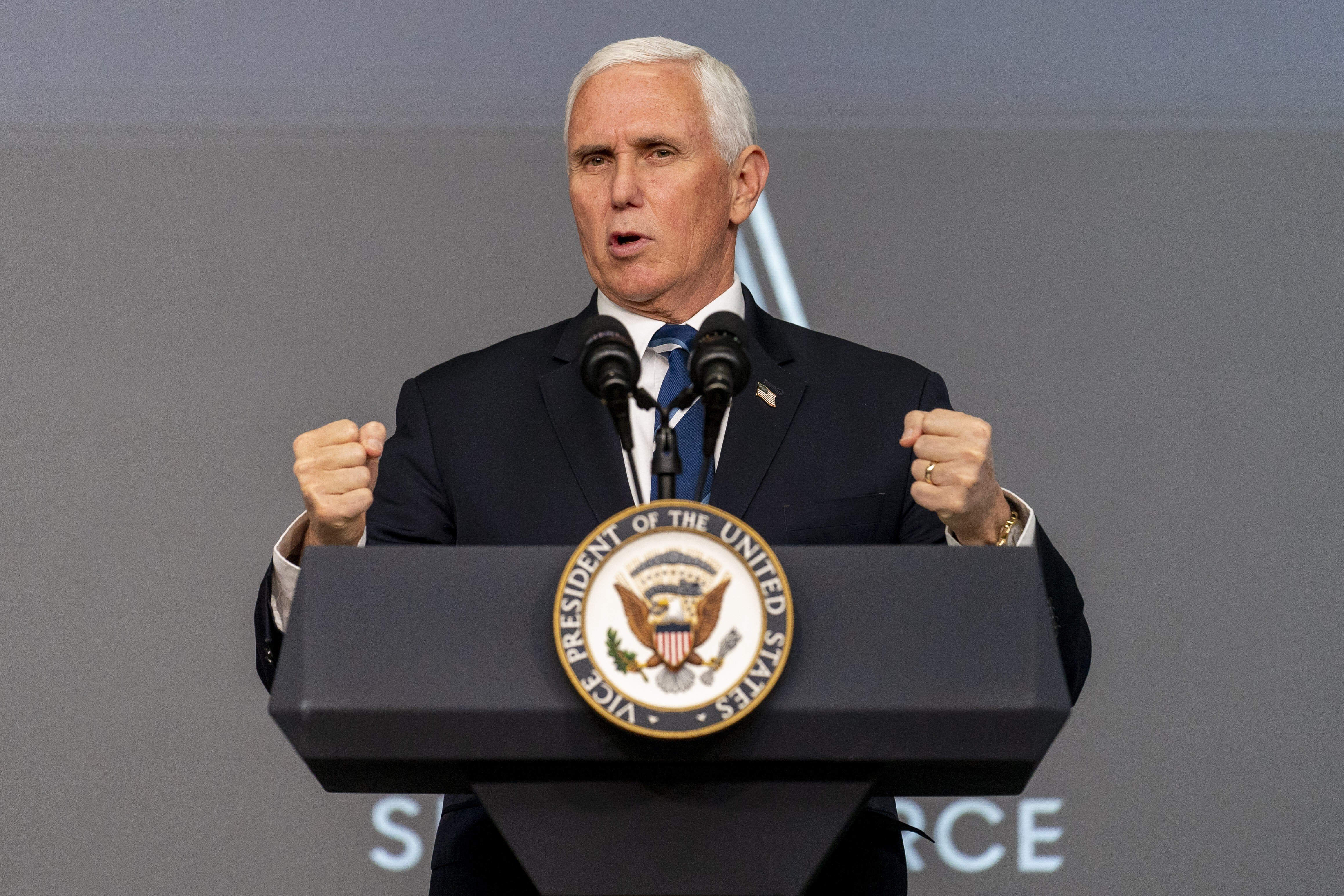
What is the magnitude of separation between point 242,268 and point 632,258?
3.83ft

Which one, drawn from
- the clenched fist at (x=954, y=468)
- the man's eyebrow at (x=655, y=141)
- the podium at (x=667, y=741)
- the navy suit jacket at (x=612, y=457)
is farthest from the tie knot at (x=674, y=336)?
the podium at (x=667, y=741)

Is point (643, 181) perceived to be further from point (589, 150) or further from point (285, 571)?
point (285, 571)

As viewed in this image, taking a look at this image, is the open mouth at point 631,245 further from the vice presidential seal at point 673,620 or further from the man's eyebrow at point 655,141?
the vice presidential seal at point 673,620

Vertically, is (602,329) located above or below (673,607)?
above

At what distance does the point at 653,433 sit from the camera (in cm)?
185

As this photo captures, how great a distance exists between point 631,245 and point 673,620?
1.05m

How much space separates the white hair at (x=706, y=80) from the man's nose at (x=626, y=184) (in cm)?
13

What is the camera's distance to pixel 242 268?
9.28 ft

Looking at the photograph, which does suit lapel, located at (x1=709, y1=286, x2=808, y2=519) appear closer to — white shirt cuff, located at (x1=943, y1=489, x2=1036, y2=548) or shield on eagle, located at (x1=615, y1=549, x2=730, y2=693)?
white shirt cuff, located at (x1=943, y1=489, x2=1036, y2=548)

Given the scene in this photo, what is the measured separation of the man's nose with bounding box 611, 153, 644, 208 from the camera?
197 cm

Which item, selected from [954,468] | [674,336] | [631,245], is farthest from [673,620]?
[631,245]

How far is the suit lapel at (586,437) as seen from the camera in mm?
1766

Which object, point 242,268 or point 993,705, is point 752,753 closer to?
point 993,705

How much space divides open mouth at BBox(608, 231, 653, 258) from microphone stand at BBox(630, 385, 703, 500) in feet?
2.61
